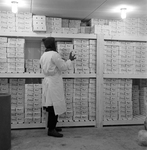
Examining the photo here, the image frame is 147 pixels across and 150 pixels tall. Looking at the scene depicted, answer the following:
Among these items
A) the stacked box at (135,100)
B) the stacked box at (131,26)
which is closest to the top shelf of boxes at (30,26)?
the stacked box at (131,26)

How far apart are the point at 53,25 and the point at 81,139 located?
275 cm

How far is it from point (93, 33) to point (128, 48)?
97cm

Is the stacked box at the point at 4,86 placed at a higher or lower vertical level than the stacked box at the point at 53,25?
lower

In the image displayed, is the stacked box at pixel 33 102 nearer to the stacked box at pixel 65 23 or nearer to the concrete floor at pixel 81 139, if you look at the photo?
the concrete floor at pixel 81 139

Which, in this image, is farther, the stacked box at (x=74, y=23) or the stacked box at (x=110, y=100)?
the stacked box at (x=74, y=23)

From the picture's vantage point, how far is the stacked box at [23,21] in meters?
5.07

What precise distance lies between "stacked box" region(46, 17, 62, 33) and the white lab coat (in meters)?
0.94

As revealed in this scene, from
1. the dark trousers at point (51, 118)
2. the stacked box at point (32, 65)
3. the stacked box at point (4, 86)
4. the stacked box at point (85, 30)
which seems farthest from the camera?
the stacked box at point (85, 30)

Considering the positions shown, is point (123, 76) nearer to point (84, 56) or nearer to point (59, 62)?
point (84, 56)

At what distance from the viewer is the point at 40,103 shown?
5.16 m

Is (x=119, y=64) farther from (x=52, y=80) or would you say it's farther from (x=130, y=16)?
(x=52, y=80)

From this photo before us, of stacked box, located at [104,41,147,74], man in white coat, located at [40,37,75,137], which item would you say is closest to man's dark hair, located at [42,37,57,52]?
man in white coat, located at [40,37,75,137]

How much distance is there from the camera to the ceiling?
4.60 metres

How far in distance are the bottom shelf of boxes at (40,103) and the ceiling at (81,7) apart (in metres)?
1.66
